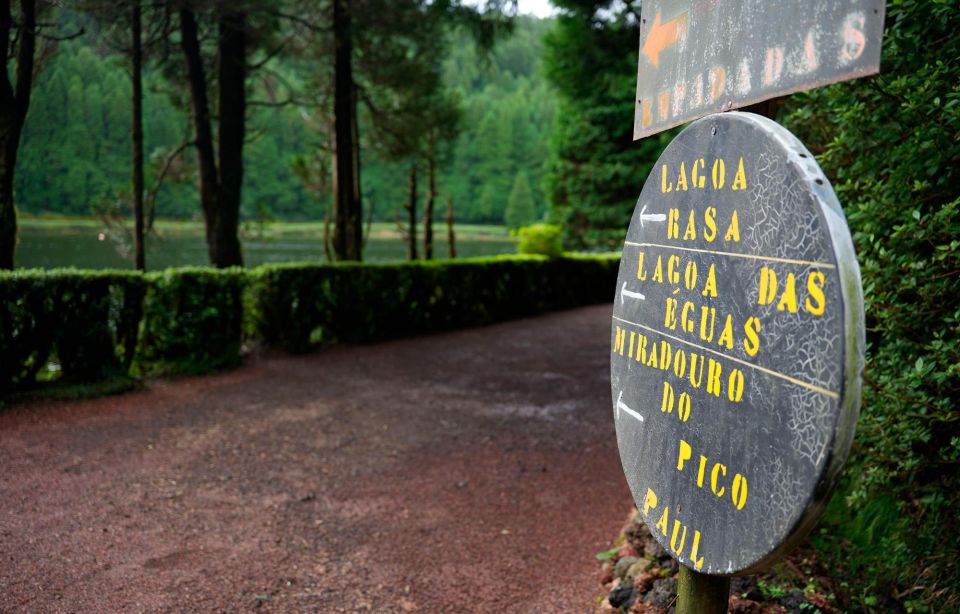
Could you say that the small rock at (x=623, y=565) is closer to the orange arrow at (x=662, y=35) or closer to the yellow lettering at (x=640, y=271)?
the yellow lettering at (x=640, y=271)

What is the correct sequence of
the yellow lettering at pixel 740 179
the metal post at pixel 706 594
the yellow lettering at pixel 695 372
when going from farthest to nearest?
1. the metal post at pixel 706 594
2. the yellow lettering at pixel 695 372
3. the yellow lettering at pixel 740 179

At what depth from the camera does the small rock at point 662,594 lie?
3.01 m

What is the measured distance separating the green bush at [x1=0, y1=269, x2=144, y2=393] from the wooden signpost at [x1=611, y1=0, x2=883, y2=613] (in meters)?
6.38

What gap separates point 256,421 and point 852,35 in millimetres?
5980

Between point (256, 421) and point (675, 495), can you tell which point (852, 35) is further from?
point (256, 421)

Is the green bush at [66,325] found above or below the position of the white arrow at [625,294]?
below

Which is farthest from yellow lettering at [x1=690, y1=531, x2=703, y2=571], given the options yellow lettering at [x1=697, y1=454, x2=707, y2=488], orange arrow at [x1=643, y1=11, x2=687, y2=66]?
orange arrow at [x1=643, y1=11, x2=687, y2=66]

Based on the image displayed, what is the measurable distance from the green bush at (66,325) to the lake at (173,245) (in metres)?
7.67

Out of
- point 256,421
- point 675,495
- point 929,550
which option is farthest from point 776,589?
point 256,421

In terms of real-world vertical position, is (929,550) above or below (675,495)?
below

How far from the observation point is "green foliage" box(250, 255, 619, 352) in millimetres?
9484

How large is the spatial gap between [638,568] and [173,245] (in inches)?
1613

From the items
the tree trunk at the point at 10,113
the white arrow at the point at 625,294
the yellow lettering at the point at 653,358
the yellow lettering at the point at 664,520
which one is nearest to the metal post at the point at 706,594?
the yellow lettering at the point at 664,520

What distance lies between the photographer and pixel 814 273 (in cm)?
145
